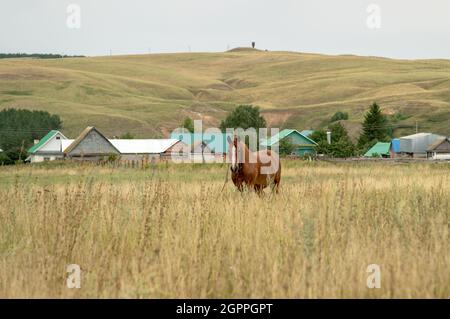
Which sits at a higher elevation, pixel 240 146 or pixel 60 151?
pixel 240 146

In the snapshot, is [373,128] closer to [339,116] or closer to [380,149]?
[380,149]

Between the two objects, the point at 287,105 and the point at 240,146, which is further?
the point at 287,105

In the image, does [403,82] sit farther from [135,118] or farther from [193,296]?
[193,296]

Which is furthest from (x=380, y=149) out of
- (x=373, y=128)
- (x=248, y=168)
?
(x=248, y=168)

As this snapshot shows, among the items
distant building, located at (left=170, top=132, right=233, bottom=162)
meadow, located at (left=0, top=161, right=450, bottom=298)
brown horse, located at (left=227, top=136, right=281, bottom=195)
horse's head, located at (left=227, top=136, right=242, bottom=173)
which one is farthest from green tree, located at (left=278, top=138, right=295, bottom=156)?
meadow, located at (left=0, top=161, right=450, bottom=298)

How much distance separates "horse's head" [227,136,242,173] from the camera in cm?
1577

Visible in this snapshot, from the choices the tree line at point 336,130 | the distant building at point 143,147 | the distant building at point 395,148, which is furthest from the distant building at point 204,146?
the distant building at point 395,148

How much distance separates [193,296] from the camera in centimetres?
661

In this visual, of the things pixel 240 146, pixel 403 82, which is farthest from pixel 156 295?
pixel 403 82

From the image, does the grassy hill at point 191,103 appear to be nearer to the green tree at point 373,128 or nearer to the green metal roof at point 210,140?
the green tree at point 373,128

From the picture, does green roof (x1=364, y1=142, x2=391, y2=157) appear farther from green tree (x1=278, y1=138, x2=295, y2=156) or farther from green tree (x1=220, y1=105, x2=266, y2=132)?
green tree (x1=220, y1=105, x2=266, y2=132)

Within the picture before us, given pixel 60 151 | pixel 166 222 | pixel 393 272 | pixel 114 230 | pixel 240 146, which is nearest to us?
pixel 393 272

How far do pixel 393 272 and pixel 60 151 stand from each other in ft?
321

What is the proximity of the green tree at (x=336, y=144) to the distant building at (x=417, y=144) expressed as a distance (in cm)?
804
